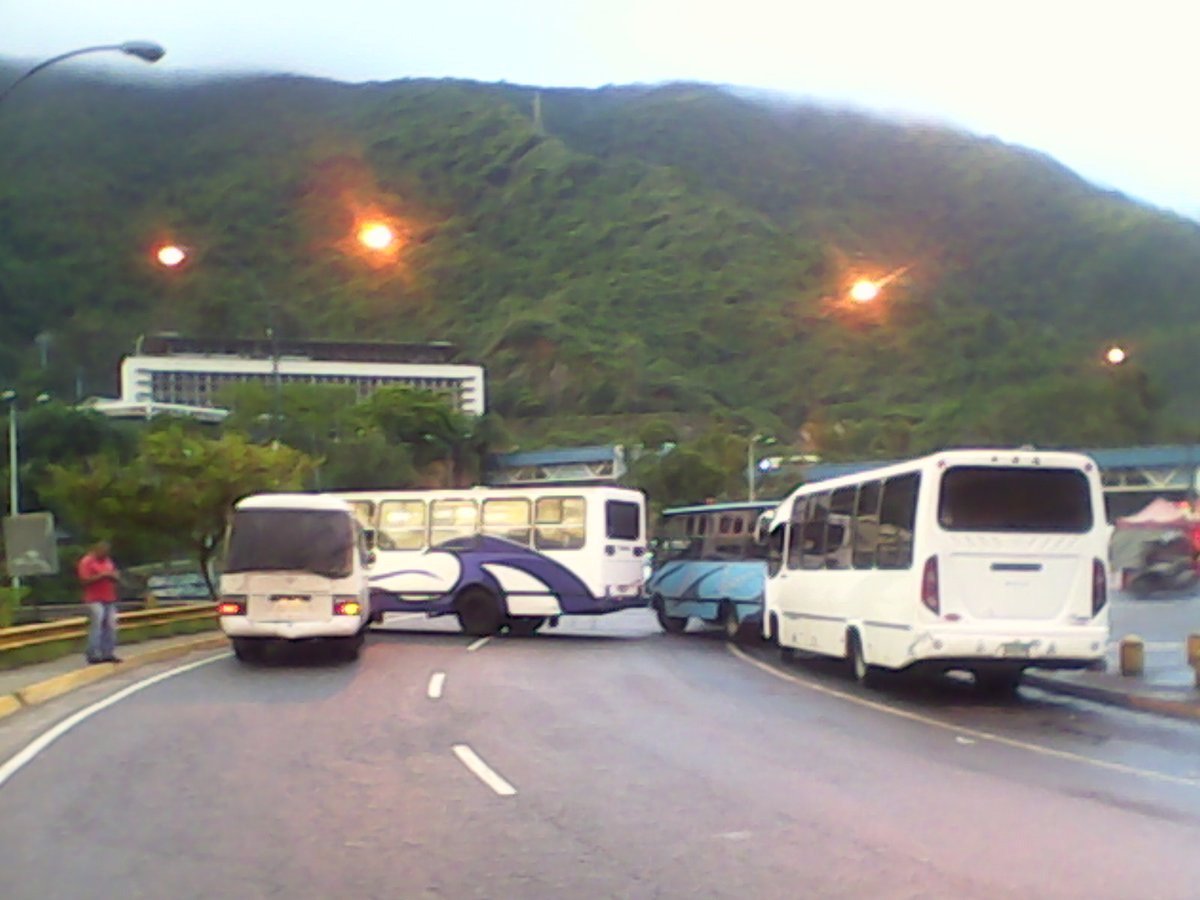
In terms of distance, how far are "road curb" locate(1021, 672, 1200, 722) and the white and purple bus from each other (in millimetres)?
10360

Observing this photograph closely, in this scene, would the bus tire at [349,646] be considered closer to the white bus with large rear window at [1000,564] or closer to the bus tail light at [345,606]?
the bus tail light at [345,606]

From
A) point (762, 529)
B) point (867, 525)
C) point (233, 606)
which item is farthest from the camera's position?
point (762, 529)

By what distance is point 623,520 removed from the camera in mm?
27797

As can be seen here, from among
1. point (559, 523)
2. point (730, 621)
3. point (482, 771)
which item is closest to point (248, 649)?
point (559, 523)

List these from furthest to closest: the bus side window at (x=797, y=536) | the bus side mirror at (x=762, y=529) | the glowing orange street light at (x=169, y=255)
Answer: the bus side mirror at (x=762, y=529)
the glowing orange street light at (x=169, y=255)
the bus side window at (x=797, y=536)

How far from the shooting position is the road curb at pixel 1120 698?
14648mm

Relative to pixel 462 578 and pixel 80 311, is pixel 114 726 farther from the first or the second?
pixel 80 311

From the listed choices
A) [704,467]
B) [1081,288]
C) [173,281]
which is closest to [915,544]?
[1081,288]

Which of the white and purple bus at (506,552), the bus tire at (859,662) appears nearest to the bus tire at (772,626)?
the bus tire at (859,662)

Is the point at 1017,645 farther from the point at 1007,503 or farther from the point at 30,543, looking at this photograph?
the point at 30,543

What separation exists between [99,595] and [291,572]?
2.70 metres

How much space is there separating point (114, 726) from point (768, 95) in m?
108

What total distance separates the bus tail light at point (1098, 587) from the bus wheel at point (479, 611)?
1397cm

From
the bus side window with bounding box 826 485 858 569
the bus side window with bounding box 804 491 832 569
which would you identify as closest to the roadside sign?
the bus side window with bounding box 804 491 832 569
